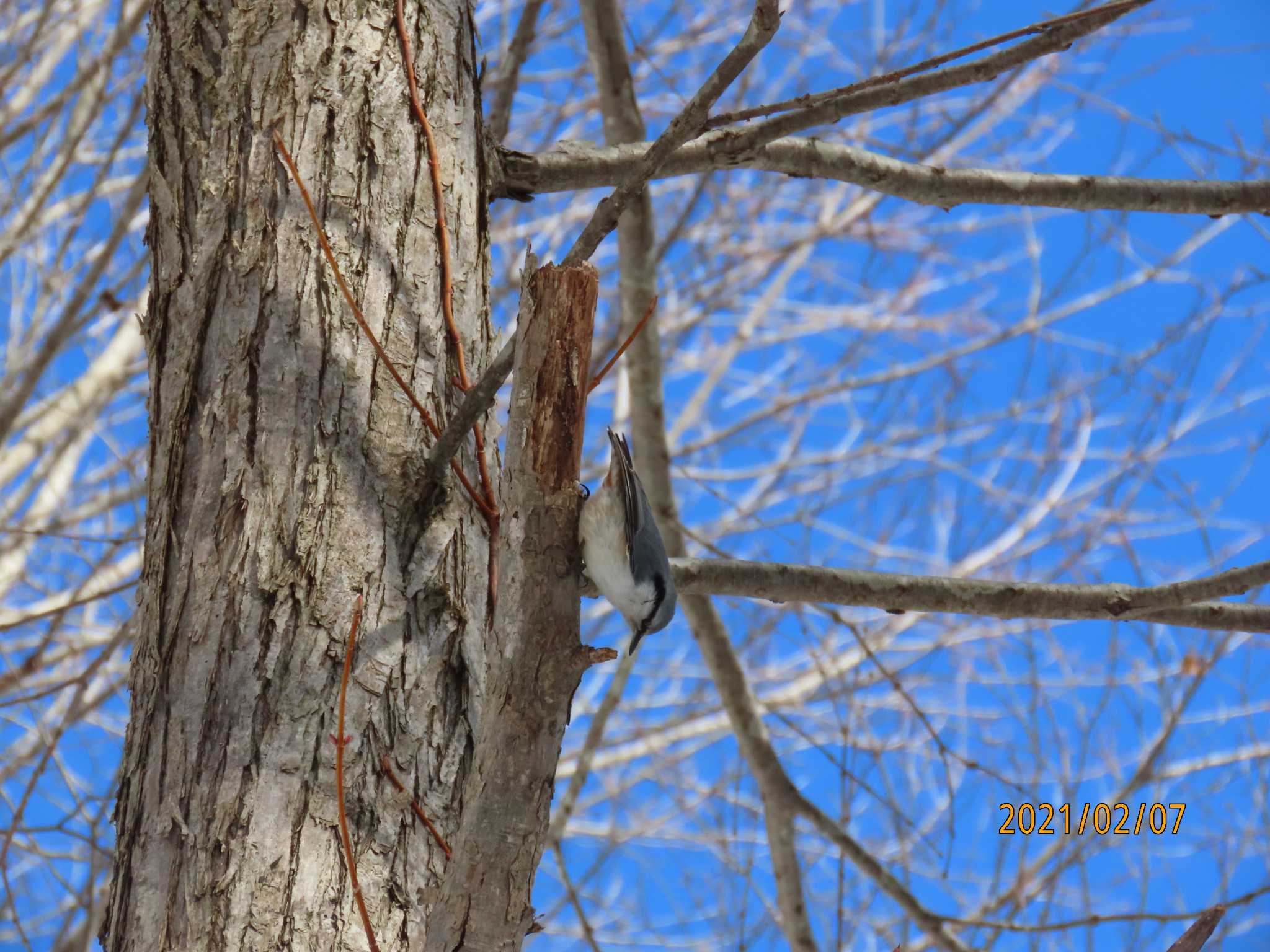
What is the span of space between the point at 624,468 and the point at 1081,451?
14.9 ft

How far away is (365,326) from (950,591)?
121cm

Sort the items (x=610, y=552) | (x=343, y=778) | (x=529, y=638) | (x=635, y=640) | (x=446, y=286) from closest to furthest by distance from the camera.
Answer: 1. (x=529, y=638)
2. (x=343, y=778)
3. (x=610, y=552)
4. (x=446, y=286)
5. (x=635, y=640)

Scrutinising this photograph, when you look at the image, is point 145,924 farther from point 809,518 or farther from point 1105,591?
point 809,518

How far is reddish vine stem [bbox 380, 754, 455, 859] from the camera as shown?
162cm

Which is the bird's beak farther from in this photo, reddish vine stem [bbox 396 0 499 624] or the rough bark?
the rough bark

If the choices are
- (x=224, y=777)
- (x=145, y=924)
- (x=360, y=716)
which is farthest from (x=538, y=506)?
(x=145, y=924)

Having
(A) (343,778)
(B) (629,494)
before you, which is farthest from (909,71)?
(A) (343,778)

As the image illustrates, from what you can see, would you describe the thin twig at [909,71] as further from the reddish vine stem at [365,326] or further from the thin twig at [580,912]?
the thin twig at [580,912]

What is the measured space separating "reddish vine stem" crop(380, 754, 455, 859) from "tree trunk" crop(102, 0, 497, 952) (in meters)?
0.01

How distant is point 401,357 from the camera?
75.4 inches

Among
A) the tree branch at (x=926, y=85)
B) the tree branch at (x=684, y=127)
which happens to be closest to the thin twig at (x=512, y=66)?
the tree branch at (x=926, y=85)

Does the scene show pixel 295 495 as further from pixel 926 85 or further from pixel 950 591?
pixel 926 85

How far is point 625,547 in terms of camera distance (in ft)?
5.86

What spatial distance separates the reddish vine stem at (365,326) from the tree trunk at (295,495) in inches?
1.1
